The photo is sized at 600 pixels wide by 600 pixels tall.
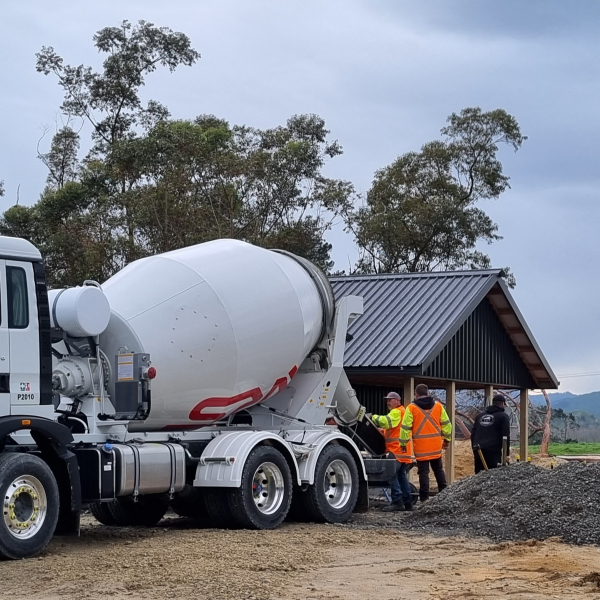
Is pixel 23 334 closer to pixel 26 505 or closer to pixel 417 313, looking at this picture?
pixel 26 505

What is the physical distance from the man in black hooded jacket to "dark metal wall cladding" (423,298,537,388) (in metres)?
2.01

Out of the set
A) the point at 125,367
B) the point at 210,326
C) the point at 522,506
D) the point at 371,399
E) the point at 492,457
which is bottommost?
the point at 522,506

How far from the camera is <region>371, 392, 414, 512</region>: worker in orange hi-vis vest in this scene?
56.0 feet

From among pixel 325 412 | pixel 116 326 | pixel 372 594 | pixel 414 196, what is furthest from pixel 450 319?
pixel 414 196

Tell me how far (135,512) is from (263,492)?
189 cm

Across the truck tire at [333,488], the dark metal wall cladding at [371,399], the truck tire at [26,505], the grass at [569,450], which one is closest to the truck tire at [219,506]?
the truck tire at [333,488]

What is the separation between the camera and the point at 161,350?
42.2 ft

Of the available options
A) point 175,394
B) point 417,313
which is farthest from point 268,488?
point 417,313

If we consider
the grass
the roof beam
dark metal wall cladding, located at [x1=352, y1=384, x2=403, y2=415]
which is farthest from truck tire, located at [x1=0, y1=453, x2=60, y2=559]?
the grass

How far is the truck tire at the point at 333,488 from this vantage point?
1448cm

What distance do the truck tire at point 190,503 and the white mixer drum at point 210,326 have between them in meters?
0.83

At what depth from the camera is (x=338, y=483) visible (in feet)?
49.7

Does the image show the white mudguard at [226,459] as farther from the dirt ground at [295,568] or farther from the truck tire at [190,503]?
the dirt ground at [295,568]

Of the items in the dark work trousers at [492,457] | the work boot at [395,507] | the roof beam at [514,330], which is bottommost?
the work boot at [395,507]
